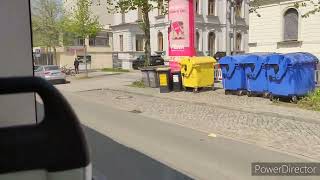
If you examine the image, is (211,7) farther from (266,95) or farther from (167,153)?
(167,153)

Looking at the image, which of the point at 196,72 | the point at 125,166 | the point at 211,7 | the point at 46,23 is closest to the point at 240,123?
the point at 125,166

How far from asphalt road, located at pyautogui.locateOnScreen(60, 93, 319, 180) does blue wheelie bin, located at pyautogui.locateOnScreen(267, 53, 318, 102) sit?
439cm

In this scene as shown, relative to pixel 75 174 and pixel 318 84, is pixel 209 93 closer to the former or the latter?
pixel 318 84

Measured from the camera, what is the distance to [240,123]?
10.3 m

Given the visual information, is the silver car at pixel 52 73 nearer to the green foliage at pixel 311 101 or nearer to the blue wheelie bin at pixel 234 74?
the blue wheelie bin at pixel 234 74

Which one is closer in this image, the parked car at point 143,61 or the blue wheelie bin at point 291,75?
the blue wheelie bin at point 291,75

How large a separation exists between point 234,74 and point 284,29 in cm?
1413

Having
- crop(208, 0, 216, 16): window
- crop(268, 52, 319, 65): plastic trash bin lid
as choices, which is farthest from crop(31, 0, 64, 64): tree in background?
crop(268, 52, 319, 65): plastic trash bin lid

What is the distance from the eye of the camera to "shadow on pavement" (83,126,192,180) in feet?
19.9

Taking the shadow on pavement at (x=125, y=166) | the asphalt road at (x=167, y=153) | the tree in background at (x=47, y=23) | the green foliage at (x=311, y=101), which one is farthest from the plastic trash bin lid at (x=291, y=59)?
the tree in background at (x=47, y=23)

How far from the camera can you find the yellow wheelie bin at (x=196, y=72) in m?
16.4

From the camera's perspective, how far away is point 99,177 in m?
5.82

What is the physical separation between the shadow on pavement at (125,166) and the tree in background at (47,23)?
114 ft

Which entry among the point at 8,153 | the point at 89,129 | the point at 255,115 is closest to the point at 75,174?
the point at 8,153
